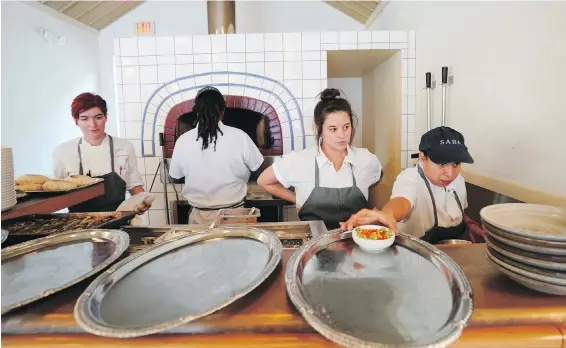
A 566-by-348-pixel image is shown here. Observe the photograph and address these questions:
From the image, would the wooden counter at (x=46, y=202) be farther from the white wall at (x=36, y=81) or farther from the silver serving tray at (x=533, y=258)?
the white wall at (x=36, y=81)

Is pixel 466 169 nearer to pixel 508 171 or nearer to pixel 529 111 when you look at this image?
pixel 508 171

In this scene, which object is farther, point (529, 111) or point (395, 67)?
point (395, 67)

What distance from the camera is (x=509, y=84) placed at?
5.97ft

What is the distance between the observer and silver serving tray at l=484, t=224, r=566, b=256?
2.28 ft

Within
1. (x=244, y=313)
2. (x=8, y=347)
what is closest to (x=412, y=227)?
(x=244, y=313)

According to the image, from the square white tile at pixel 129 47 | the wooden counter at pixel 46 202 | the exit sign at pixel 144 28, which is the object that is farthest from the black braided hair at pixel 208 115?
the exit sign at pixel 144 28

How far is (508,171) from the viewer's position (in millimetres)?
1885

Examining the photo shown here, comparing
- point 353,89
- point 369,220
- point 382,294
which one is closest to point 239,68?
point 369,220

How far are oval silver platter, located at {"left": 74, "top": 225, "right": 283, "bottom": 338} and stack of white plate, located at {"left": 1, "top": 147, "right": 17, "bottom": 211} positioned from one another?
67 cm

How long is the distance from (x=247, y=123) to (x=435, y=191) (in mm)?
2423

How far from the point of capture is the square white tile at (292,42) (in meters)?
3.32

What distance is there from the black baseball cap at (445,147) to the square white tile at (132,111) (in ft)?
9.24

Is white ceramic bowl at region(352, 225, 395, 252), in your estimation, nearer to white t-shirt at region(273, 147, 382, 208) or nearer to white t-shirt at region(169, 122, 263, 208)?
white t-shirt at region(273, 147, 382, 208)

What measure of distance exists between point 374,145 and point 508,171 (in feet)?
9.15
